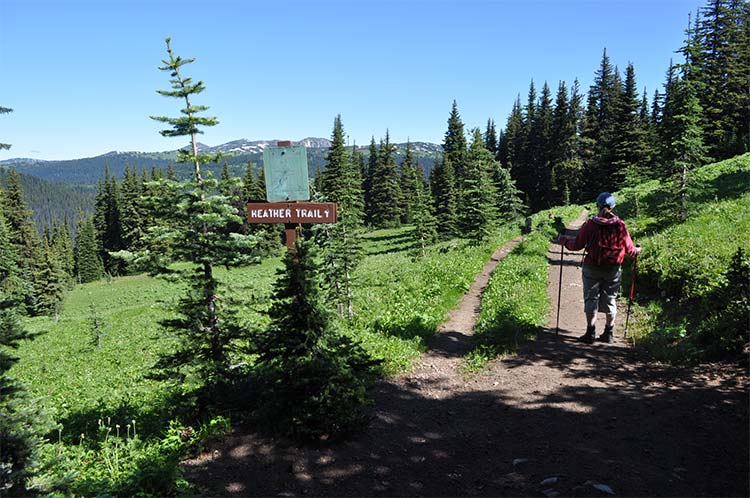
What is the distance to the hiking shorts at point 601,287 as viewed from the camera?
8.45m

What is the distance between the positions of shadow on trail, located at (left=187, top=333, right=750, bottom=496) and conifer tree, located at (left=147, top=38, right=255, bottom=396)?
193 cm

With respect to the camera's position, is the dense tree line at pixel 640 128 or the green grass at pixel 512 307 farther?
the dense tree line at pixel 640 128

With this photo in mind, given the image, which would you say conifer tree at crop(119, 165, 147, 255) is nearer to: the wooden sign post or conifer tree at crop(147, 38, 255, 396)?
conifer tree at crop(147, 38, 255, 396)

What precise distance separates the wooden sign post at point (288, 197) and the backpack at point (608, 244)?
5.13m

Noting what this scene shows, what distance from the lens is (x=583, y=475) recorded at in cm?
448

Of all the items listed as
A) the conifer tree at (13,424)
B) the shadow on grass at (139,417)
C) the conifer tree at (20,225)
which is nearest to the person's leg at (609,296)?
the shadow on grass at (139,417)

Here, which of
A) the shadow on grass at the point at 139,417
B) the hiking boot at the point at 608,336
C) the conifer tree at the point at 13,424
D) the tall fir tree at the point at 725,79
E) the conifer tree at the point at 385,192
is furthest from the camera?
the conifer tree at the point at 385,192

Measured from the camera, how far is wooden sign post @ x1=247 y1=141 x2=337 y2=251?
19.8ft

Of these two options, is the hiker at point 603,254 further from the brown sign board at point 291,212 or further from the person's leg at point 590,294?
the brown sign board at point 291,212

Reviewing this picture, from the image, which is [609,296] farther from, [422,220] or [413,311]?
[422,220]

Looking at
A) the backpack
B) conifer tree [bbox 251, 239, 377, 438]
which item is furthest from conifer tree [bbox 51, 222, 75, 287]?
the backpack

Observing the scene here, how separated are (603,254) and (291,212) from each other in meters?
5.76

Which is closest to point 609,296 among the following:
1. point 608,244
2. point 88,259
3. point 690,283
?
point 608,244

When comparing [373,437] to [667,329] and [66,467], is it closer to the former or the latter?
[66,467]
